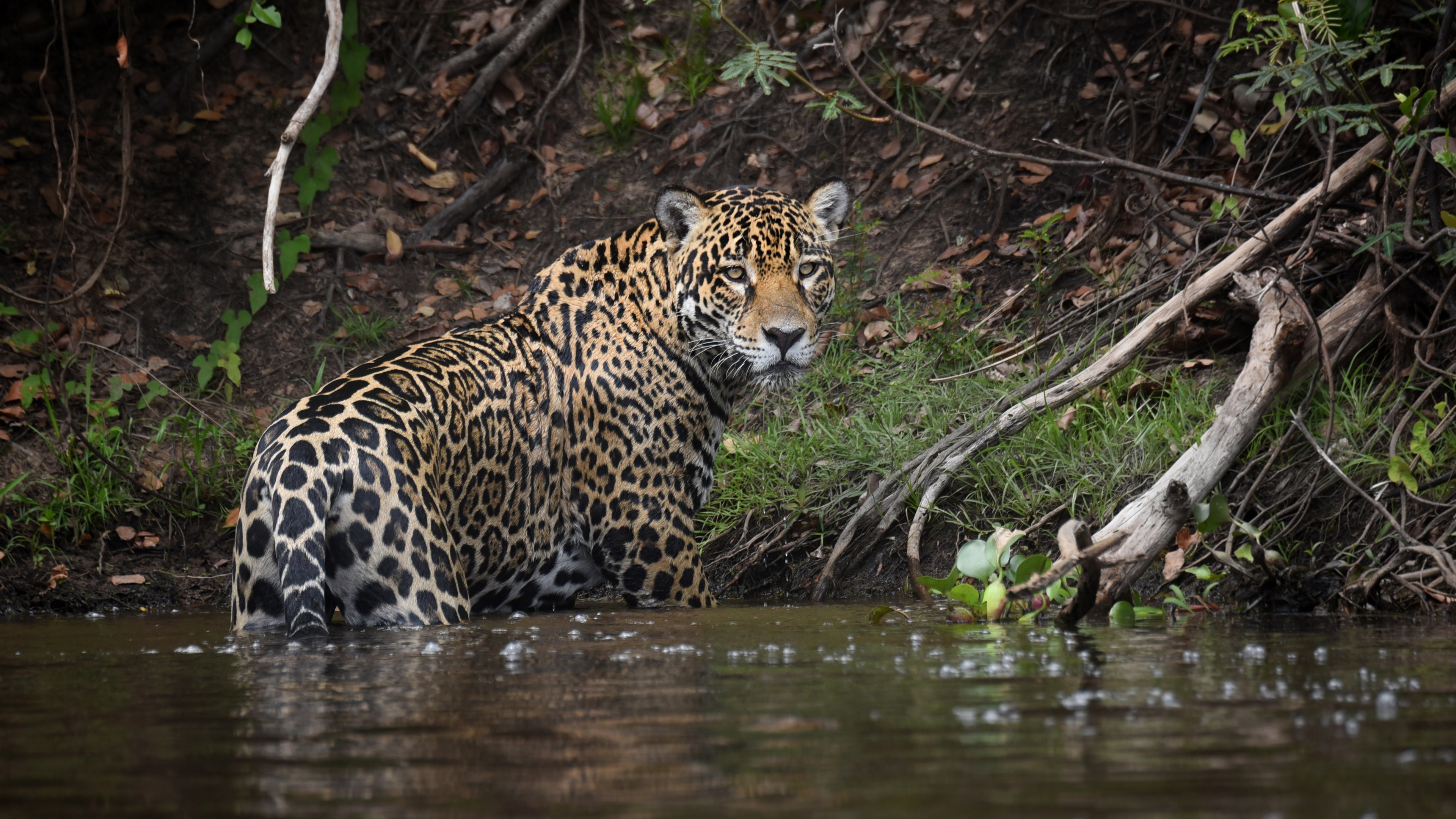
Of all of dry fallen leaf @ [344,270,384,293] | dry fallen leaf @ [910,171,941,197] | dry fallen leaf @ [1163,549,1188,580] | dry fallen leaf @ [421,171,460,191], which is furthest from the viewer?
dry fallen leaf @ [421,171,460,191]

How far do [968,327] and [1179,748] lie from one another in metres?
6.19

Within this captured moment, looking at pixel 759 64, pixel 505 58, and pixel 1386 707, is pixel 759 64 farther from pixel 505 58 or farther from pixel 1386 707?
pixel 505 58

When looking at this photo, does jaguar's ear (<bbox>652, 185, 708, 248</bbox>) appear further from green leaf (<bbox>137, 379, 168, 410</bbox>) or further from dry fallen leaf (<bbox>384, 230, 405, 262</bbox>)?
dry fallen leaf (<bbox>384, 230, 405, 262</bbox>)

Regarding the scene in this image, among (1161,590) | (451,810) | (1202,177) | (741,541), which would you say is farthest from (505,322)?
(1202,177)

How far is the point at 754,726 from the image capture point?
8.73ft

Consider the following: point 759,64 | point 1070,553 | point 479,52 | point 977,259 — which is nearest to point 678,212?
point 759,64

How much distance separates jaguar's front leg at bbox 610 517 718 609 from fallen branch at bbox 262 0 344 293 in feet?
6.28

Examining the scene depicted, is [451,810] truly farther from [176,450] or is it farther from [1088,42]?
[1088,42]

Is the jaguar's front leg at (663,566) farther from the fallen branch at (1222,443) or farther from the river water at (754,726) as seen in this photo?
the fallen branch at (1222,443)

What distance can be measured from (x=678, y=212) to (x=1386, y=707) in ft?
13.4

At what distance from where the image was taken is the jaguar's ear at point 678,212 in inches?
238

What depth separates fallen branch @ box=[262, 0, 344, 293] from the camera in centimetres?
518

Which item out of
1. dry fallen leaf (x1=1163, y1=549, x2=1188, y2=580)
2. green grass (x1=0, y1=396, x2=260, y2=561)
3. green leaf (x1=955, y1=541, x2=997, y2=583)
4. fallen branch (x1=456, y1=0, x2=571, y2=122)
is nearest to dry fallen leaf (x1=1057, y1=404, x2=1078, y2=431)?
dry fallen leaf (x1=1163, y1=549, x2=1188, y2=580)

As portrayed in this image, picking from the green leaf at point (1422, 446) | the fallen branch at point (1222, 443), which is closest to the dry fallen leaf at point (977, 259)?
the fallen branch at point (1222, 443)
